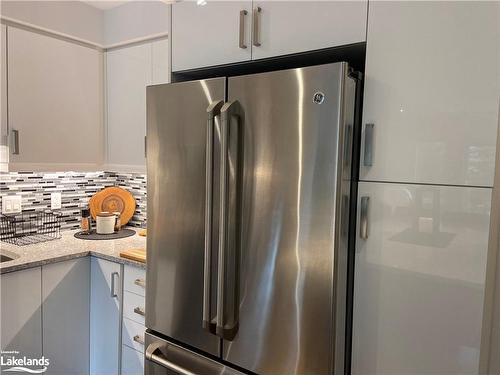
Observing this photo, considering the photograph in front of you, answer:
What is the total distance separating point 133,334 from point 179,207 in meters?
0.88

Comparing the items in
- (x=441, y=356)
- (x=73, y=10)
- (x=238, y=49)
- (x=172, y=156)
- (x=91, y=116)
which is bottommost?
(x=441, y=356)

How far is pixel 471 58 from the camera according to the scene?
94 centimetres

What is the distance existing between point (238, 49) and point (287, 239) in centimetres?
73

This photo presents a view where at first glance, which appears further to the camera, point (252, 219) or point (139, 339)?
point (139, 339)

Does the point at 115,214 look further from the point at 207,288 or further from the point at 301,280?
the point at 301,280

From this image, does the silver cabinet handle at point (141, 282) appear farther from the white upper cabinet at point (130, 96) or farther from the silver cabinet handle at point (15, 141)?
the silver cabinet handle at point (15, 141)

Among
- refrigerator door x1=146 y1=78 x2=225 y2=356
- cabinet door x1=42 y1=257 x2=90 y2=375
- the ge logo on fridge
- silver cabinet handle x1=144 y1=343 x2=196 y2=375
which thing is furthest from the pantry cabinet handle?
the ge logo on fridge

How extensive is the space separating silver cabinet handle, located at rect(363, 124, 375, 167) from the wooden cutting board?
117cm

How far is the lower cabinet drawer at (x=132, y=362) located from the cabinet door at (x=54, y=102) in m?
1.12

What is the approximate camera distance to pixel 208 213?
123 centimetres

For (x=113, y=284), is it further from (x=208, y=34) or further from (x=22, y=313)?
(x=208, y=34)

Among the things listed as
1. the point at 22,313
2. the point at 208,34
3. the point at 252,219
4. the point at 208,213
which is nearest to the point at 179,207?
the point at 208,213

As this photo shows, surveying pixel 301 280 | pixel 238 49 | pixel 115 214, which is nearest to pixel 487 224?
pixel 301 280

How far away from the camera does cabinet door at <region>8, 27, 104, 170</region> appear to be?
6.26ft
